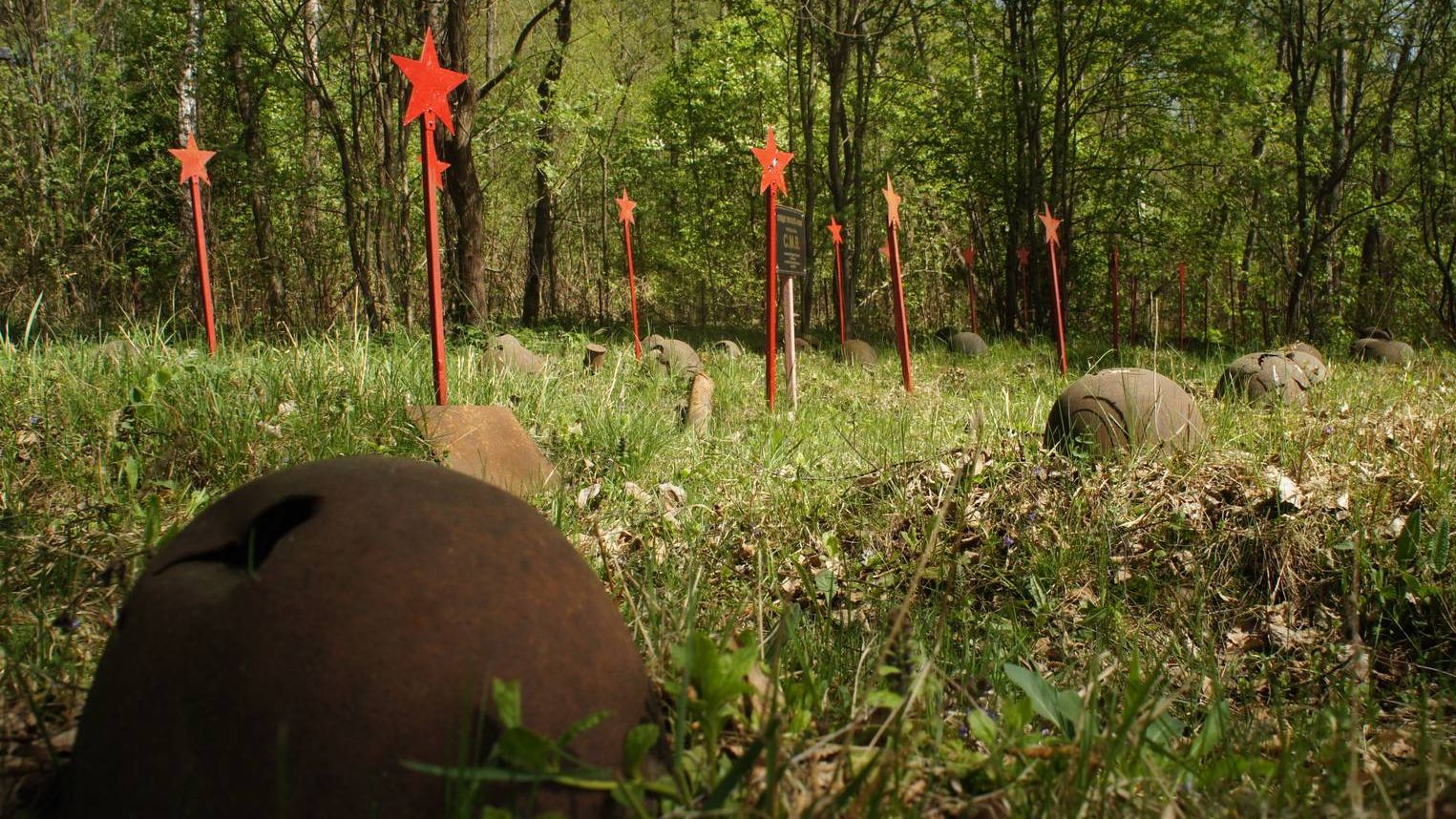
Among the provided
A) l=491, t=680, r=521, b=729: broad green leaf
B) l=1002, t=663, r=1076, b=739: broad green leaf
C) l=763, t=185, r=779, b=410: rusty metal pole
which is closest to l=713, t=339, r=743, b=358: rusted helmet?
l=763, t=185, r=779, b=410: rusty metal pole

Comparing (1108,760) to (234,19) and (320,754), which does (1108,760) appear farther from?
(234,19)

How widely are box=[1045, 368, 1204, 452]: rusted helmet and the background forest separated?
6813 millimetres

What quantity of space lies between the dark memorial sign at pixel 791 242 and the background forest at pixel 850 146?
381cm

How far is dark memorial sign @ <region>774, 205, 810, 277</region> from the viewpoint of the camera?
8.25 meters

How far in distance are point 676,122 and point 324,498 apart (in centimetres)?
2193

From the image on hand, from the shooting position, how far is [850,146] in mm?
16281

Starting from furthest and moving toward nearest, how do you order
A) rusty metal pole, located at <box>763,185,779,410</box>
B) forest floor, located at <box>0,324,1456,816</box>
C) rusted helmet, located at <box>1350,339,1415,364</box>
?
1. rusted helmet, located at <box>1350,339,1415,364</box>
2. rusty metal pole, located at <box>763,185,779,410</box>
3. forest floor, located at <box>0,324,1456,816</box>

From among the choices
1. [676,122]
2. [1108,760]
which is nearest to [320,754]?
[1108,760]

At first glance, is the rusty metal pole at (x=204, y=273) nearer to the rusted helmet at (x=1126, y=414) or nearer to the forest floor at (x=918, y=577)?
the forest floor at (x=918, y=577)

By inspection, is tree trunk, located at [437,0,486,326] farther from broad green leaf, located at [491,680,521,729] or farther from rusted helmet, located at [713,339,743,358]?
broad green leaf, located at [491,680,521,729]

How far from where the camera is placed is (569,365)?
8.37 metres

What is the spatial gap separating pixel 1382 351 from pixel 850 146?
868cm

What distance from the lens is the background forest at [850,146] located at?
1043 centimetres

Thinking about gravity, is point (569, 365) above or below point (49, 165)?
below
